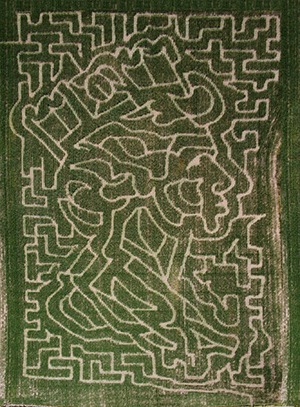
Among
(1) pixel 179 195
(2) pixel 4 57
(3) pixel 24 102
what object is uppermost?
(2) pixel 4 57

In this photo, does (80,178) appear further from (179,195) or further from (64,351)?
(64,351)

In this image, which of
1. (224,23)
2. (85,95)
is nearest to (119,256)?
(85,95)

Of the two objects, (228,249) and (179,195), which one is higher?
(179,195)

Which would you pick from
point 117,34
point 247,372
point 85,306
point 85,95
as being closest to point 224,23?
point 117,34
